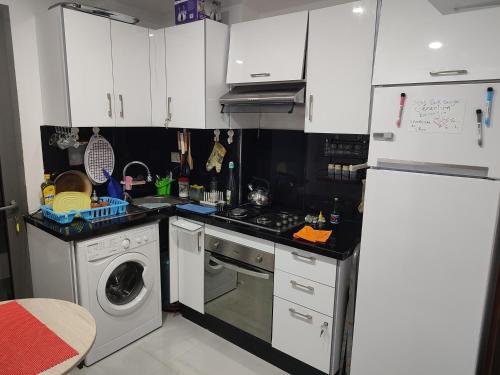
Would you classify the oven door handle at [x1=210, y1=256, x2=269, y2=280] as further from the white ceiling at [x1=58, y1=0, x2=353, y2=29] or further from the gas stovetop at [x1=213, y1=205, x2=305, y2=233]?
the white ceiling at [x1=58, y1=0, x2=353, y2=29]

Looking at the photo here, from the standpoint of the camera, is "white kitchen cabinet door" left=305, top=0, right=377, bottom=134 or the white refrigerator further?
"white kitchen cabinet door" left=305, top=0, right=377, bottom=134

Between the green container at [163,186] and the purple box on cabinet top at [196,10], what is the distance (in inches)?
49.7

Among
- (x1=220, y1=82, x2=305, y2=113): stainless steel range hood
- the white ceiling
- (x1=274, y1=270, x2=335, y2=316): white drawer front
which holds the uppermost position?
the white ceiling

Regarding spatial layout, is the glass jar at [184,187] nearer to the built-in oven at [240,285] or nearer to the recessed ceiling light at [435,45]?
the built-in oven at [240,285]

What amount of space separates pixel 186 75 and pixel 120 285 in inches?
61.4

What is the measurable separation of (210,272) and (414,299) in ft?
4.38

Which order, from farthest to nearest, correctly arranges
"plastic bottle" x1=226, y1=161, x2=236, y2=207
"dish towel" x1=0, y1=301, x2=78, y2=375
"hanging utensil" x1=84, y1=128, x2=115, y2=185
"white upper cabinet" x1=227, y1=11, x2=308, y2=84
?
"plastic bottle" x1=226, y1=161, x2=236, y2=207, "hanging utensil" x1=84, y1=128, x2=115, y2=185, "white upper cabinet" x1=227, y1=11, x2=308, y2=84, "dish towel" x1=0, y1=301, x2=78, y2=375

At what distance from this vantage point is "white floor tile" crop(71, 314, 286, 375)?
2.17m

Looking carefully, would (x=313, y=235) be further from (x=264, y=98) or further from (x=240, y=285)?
(x=264, y=98)

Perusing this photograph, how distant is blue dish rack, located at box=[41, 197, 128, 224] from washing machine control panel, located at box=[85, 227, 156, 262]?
0.64 ft

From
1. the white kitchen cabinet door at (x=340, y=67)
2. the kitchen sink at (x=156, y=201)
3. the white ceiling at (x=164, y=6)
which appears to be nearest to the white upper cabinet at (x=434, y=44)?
the white kitchen cabinet door at (x=340, y=67)

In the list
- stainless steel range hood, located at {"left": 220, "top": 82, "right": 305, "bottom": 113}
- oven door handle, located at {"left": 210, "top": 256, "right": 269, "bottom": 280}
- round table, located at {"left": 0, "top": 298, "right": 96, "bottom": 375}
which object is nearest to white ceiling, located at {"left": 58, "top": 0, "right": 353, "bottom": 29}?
stainless steel range hood, located at {"left": 220, "top": 82, "right": 305, "bottom": 113}

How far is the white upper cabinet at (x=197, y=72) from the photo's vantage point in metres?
2.35

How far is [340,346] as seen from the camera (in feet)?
6.41
